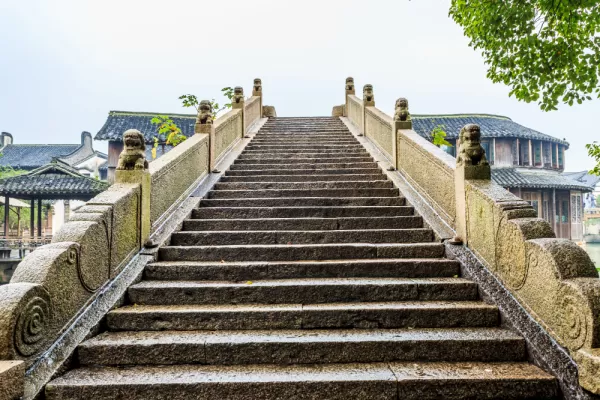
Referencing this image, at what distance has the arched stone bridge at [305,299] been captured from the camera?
2.57 m

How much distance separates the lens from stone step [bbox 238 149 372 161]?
776cm

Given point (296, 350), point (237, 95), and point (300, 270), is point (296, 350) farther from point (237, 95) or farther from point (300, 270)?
point (237, 95)

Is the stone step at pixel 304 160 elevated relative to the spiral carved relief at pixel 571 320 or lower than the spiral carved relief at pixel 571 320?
elevated

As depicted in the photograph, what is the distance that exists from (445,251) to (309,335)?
1.98m

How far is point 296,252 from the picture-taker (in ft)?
13.6

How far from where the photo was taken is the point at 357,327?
3.21m

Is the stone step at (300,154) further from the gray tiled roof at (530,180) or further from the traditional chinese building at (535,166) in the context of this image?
the traditional chinese building at (535,166)

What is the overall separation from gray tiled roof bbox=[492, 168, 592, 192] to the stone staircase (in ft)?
44.9

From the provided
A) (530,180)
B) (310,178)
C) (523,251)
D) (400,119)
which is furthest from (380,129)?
(530,180)

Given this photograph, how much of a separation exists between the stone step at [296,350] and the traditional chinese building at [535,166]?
1548 cm

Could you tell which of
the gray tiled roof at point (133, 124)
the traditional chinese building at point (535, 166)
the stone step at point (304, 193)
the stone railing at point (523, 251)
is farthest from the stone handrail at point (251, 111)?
the traditional chinese building at point (535, 166)

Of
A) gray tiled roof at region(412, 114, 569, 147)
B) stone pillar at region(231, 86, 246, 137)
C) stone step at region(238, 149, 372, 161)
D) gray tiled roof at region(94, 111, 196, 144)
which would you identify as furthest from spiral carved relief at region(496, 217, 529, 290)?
gray tiled roof at region(94, 111, 196, 144)

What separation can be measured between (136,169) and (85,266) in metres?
1.26

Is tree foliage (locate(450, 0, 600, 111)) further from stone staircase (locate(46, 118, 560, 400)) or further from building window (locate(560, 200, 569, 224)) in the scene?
building window (locate(560, 200, 569, 224))
